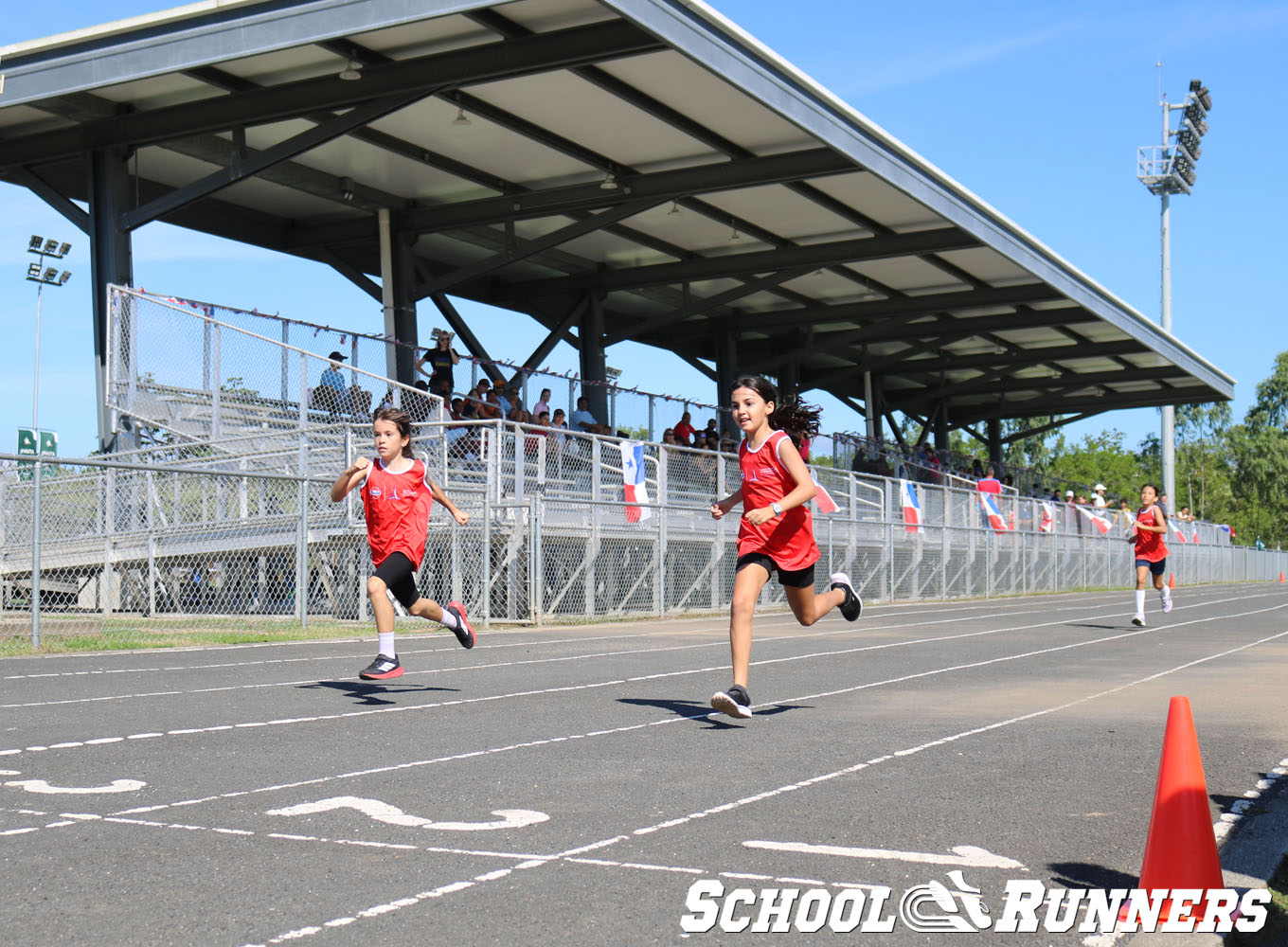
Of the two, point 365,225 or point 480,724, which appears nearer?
point 480,724

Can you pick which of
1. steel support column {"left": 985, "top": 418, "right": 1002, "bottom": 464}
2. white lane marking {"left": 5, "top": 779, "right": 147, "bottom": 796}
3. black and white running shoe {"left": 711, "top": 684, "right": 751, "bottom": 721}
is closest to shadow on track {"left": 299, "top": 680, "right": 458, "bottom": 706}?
black and white running shoe {"left": 711, "top": 684, "right": 751, "bottom": 721}

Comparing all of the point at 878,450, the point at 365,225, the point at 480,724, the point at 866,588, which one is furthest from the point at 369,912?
the point at 878,450

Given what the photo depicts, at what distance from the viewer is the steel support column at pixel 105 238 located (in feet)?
74.9

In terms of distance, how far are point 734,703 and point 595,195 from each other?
18854 millimetres

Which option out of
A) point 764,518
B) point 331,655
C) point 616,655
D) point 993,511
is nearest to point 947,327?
point 993,511

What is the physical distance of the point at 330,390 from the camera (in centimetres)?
2173

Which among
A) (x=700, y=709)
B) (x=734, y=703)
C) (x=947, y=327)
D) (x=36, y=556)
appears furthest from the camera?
(x=947, y=327)

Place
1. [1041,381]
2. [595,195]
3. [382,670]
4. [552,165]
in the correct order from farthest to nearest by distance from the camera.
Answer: [1041,381], [595,195], [552,165], [382,670]

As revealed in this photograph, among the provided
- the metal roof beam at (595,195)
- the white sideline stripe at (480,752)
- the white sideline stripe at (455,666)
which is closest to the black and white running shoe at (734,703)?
the white sideline stripe at (480,752)

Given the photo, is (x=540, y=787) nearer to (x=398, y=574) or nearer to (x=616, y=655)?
(x=398, y=574)

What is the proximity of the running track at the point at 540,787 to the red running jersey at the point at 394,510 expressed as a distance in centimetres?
105

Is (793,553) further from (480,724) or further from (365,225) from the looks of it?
(365,225)

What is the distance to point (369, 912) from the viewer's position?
410 centimetres

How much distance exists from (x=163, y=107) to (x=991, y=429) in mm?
40460
